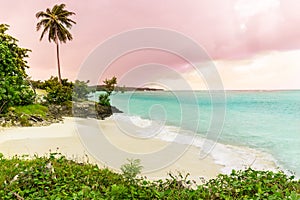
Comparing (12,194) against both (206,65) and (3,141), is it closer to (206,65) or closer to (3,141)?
(206,65)

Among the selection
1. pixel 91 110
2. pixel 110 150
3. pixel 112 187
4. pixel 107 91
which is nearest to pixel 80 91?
pixel 107 91

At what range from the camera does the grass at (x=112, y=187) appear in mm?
3330

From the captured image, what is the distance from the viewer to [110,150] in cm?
937

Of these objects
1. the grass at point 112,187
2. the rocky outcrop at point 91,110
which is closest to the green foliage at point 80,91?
the rocky outcrop at point 91,110

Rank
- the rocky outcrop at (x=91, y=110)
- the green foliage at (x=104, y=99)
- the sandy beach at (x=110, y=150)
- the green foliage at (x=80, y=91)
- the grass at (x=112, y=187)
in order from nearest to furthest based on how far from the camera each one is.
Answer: the grass at (x=112, y=187), the sandy beach at (x=110, y=150), the rocky outcrop at (x=91, y=110), the green foliage at (x=104, y=99), the green foliage at (x=80, y=91)

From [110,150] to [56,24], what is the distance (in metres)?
20.6

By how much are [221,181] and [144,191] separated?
1.23 meters

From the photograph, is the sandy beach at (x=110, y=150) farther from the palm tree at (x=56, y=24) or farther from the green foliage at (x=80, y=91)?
the palm tree at (x=56, y=24)

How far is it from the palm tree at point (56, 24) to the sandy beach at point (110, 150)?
16.1m

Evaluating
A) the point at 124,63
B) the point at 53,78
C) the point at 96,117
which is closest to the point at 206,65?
the point at 124,63

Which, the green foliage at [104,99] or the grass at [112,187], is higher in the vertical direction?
the green foliage at [104,99]

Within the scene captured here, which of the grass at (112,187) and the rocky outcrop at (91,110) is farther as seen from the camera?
the rocky outcrop at (91,110)

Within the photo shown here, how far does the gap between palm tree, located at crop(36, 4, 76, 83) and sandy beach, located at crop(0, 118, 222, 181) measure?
16.1 meters

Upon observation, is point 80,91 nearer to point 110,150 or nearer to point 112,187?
point 110,150
